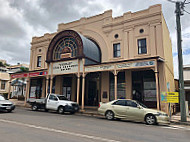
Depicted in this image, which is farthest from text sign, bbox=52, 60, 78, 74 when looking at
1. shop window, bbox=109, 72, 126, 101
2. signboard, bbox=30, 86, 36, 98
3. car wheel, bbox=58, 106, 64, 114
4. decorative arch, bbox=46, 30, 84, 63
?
signboard, bbox=30, 86, 36, 98

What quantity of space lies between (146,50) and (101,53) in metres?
5.08

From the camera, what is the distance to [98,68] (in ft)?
47.7

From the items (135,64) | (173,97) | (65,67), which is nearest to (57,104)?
(65,67)

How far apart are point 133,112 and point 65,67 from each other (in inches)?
359

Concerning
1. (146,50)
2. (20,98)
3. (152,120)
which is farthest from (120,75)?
(20,98)

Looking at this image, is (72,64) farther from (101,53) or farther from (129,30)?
(129,30)

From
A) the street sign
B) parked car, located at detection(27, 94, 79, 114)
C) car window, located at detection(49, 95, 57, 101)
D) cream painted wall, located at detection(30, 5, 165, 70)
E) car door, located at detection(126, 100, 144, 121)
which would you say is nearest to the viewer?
car door, located at detection(126, 100, 144, 121)

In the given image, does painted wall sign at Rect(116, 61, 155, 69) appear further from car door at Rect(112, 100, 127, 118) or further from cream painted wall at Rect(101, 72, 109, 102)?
cream painted wall at Rect(101, 72, 109, 102)

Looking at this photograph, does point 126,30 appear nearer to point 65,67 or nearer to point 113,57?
point 113,57

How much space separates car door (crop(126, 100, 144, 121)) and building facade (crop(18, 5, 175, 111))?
273 centimetres

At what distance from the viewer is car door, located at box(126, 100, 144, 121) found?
983cm

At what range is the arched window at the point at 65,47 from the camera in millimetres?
16859

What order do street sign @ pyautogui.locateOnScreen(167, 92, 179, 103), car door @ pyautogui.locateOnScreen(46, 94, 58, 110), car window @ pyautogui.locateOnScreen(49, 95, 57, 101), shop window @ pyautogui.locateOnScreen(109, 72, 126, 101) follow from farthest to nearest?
shop window @ pyautogui.locateOnScreen(109, 72, 126, 101) → car window @ pyautogui.locateOnScreen(49, 95, 57, 101) → car door @ pyautogui.locateOnScreen(46, 94, 58, 110) → street sign @ pyautogui.locateOnScreen(167, 92, 179, 103)

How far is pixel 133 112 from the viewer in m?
10.1
